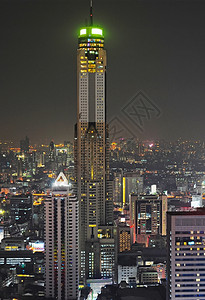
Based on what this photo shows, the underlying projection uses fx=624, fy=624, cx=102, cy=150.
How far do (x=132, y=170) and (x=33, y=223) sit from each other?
1724mm

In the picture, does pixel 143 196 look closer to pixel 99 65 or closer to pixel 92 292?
pixel 99 65

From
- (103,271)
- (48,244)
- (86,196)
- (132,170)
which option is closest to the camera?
(48,244)

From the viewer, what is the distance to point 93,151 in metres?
8.89

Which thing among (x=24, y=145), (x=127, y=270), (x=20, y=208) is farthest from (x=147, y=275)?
(x=20, y=208)

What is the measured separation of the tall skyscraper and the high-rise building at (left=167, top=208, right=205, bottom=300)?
116 inches

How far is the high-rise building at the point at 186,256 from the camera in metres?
5.61

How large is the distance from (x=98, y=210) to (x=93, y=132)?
1.10 meters

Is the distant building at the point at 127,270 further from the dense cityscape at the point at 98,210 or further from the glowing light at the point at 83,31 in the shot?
the glowing light at the point at 83,31

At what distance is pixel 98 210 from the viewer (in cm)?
862

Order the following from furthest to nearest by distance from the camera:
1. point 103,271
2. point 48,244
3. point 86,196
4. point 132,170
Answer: point 132,170 < point 86,196 < point 103,271 < point 48,244

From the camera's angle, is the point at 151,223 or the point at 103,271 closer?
the point at 103,271

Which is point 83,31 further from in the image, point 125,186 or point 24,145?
point 125,186

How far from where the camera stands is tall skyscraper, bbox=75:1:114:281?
28.2 feet

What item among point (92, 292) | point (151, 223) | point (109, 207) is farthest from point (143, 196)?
point (92, 292)
